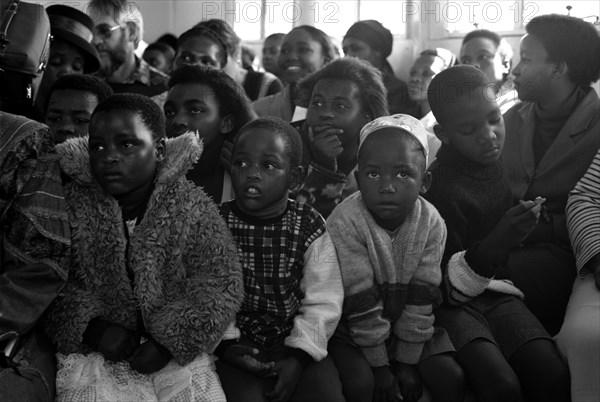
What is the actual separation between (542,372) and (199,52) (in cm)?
234

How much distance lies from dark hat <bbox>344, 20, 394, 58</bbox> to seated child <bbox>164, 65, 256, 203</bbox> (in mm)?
2097

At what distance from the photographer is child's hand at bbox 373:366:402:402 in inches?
80.5

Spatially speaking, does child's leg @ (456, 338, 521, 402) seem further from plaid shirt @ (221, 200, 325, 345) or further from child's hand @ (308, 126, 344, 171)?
child's hand @ (308, 126, 344, 171)

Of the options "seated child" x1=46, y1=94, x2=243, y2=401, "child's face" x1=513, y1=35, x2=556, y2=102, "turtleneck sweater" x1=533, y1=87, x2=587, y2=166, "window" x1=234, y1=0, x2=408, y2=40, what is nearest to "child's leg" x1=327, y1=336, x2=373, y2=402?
"seated child" x1=46, y1=94, x2=243, y2=401

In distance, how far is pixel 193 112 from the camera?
2.51 metres

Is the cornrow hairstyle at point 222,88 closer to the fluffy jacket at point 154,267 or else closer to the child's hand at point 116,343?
the fluffy jacket at point 154,267

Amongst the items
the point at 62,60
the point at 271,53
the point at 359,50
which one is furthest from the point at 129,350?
the point at 271,53

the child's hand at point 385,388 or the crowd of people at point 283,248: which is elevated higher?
the crowd of people at point 283,248

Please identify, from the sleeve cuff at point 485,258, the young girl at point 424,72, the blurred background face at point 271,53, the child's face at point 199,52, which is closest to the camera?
the sleeve cuff at point 485,258

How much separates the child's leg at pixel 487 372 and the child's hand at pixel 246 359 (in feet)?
1.93

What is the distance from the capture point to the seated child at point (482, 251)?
2.09m

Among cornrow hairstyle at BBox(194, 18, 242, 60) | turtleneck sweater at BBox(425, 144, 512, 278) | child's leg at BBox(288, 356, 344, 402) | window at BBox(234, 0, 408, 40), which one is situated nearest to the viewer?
child's leg at BBox(288, 356, 344, 402)

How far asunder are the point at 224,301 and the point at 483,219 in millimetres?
951

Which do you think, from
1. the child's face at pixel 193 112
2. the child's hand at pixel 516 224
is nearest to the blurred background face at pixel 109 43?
the child's face at pixel 193 112
